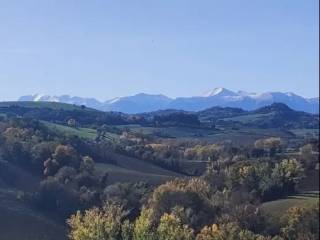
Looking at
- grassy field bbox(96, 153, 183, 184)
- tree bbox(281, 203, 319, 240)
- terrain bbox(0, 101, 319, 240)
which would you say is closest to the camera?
tree bbox(281, 203, 319, 240)

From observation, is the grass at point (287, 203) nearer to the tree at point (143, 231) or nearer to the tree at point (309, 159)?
the tree at point (309, 159)

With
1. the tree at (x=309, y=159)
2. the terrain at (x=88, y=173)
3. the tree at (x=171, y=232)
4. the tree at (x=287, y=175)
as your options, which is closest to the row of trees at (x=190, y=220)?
the tree at (x=171, y=232)

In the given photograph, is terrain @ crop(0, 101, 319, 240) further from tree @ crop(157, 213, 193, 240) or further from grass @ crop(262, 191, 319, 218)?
tree @ crop(157, 213, 193, 240)

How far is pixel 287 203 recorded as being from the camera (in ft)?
337

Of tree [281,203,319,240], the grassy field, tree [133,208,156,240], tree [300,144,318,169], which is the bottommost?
tree [281,203,319,240]

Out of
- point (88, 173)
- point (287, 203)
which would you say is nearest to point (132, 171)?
point (88, 173)

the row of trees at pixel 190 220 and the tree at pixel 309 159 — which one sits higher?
the tree at pixel 309 159

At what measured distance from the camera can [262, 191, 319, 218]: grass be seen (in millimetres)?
96188

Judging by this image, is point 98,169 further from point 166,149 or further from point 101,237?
point 101,237

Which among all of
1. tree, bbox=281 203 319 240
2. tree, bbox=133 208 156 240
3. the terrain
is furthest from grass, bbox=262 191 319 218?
tree, bbox=133 208 156 240

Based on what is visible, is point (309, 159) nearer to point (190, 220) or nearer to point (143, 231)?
point (190, 220)

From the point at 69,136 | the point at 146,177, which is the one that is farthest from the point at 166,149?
the point at 146,177

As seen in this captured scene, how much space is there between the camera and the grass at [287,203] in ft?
316

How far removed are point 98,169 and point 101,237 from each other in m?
62.6
